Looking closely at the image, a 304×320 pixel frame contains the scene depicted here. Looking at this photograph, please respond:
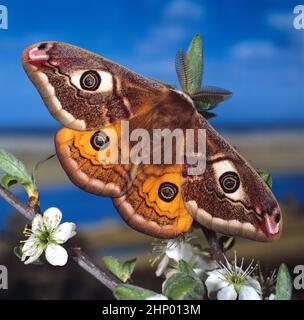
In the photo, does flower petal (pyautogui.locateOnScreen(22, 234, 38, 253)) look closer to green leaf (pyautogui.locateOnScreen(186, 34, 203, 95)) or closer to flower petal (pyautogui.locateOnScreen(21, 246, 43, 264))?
flower petal (pyautogui.locateOnScreen(21, 246, 43, 264))

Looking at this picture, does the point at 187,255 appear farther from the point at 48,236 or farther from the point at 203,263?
the point at 48,236

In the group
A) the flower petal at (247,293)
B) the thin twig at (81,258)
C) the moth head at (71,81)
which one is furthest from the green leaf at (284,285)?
the moth head at (71,81)

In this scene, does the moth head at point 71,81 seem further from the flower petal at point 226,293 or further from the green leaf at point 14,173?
the flower petal at point 226,293

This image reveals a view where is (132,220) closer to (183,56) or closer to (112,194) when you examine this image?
(112,194)

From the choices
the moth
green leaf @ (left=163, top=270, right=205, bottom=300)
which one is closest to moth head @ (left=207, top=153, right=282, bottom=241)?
the moth

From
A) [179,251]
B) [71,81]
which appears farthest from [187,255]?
[71,81]
